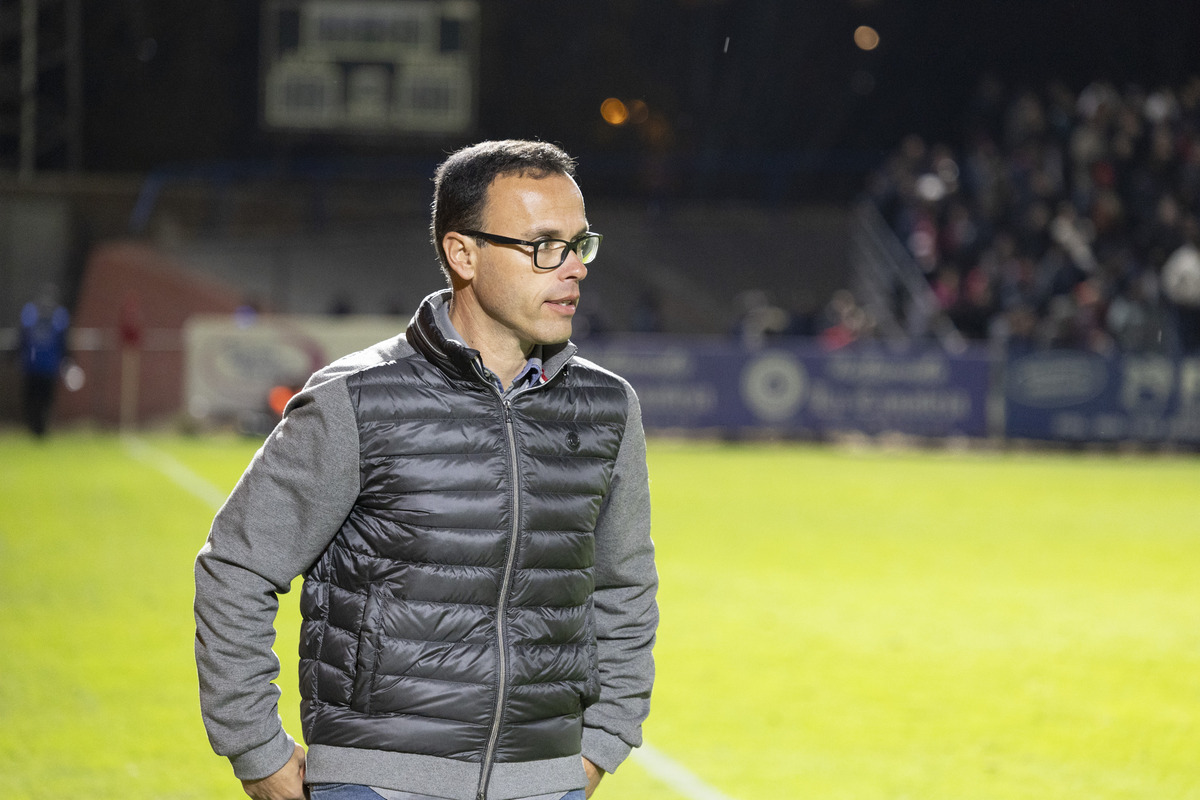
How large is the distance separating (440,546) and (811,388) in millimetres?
21627

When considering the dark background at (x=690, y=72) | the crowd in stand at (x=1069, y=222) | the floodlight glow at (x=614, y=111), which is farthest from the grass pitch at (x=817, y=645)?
the floodlight glow at (x=614, y=111)

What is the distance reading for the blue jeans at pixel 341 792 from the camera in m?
2.82

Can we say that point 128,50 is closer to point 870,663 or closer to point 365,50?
point 365,50

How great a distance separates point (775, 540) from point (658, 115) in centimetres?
2392

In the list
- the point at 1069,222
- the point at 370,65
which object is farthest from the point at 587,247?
the point at 1069,222

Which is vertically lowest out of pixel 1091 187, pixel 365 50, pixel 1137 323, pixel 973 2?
pixel 1137 323

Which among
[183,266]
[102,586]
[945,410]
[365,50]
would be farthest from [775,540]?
[183,266]

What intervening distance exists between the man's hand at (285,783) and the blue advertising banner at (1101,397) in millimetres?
22414

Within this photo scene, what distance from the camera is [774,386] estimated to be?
24.2 meters

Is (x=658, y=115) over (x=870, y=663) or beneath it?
over

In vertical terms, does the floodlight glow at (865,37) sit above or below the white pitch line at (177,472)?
above

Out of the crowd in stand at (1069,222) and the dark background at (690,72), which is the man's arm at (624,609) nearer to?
the crowd in stand at (1069,222)

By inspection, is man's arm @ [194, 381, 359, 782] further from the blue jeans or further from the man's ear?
the man's ear

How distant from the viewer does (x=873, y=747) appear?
6816mm
